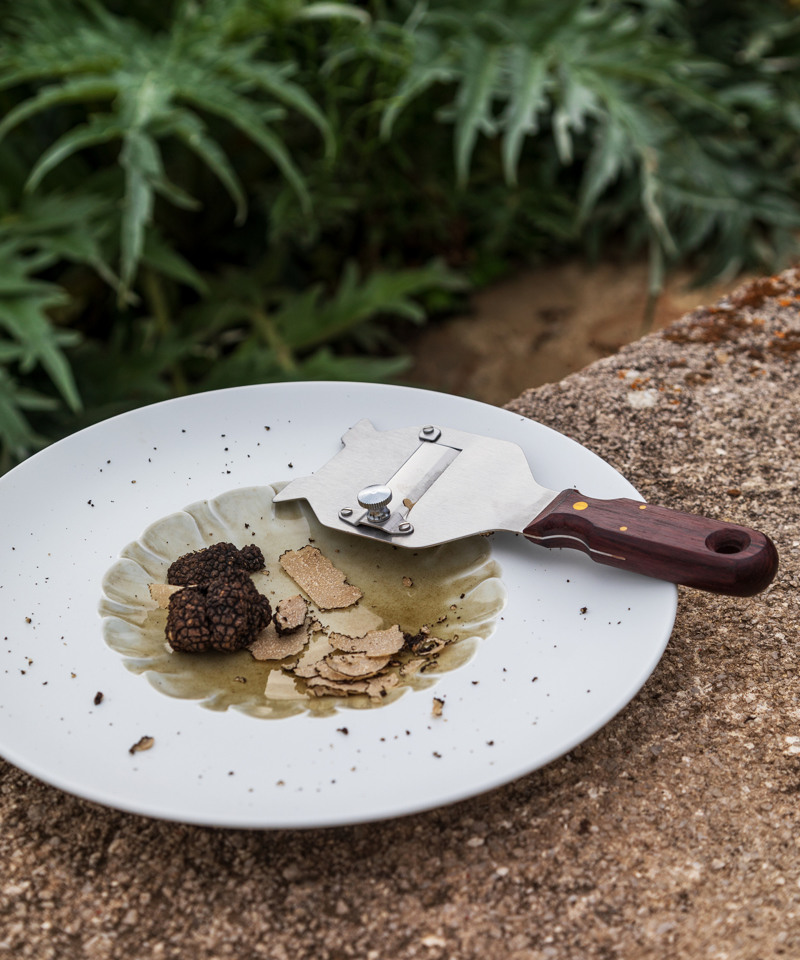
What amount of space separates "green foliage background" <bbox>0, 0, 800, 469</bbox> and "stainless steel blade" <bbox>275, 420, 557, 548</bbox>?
75 centimetres

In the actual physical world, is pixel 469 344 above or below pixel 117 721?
below

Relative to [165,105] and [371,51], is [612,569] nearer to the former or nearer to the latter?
[165,105]

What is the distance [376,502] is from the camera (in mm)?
746

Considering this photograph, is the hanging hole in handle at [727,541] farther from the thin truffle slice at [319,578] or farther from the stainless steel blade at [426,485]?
the thin truffle slice at [319,578]

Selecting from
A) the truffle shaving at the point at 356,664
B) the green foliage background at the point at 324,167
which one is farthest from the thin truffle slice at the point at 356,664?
the green foliage background at the point at 324,167

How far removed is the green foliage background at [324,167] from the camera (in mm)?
1603

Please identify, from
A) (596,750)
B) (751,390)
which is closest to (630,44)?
(751,390)

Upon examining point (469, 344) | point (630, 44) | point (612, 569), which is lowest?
point (469, 344)

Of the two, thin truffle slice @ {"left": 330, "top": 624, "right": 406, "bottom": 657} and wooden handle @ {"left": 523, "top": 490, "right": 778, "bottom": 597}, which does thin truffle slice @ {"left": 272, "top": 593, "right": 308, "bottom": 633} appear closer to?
thin truffle slice @ {"left": 330, "top": 624, "right": 406, "bottom": 657}

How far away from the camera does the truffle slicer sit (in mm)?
673

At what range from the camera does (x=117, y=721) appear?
2.04ft

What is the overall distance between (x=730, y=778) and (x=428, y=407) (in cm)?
42

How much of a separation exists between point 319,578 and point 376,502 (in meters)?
0.09

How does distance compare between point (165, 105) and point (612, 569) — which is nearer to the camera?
point (612, 569)
